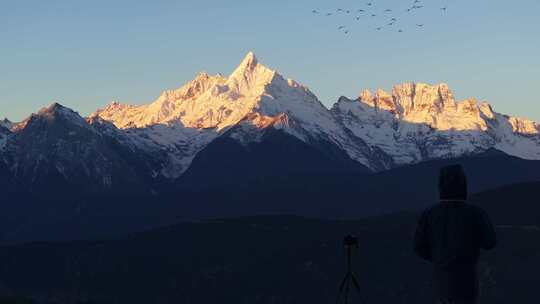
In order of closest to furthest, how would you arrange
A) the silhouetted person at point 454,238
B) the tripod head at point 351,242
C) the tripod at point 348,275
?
the tripod at point 348,275, the tripod head at point 351,242, the silhouetted person at point 454,238

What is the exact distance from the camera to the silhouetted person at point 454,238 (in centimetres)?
2039

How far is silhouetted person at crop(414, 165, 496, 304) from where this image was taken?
2039 cm

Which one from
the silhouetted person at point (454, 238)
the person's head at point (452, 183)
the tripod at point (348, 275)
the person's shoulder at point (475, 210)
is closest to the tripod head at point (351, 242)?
the tripod at point (348, 275)

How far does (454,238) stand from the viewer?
815 inches

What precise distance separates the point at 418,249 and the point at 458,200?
4.05ft

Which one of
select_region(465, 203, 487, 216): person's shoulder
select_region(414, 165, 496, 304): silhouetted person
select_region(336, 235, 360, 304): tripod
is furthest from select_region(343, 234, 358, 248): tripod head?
Answer: select_region(465, 203, 487, 216): person's shoulder

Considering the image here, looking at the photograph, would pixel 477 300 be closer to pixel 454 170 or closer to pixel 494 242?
pixel 494 242

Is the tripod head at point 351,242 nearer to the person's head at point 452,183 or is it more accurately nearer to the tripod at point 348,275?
→ the tripod at point 348,275

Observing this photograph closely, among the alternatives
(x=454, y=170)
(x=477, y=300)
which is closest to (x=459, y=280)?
(x=477, y=300)

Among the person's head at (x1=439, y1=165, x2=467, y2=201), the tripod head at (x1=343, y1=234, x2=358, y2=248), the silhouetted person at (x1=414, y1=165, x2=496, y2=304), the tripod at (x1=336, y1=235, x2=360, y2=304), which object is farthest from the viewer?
the person's head at (x1=439, y1=165, x2=467, y2=201)

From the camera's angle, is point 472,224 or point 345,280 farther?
point 472,224

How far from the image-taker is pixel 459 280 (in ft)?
66.8

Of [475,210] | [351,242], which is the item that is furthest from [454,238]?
[351,242]

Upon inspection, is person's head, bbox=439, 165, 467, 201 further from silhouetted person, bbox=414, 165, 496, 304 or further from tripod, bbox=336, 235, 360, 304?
tripod, bbox=336, 235, 360, 304
